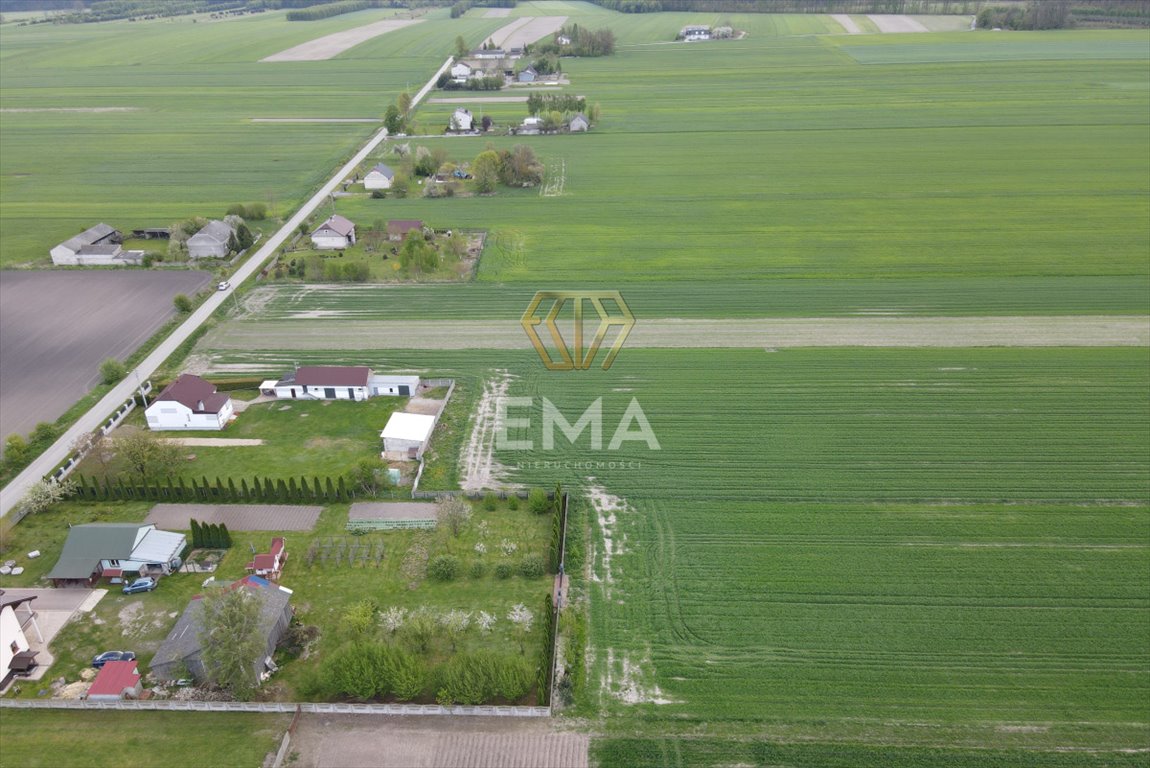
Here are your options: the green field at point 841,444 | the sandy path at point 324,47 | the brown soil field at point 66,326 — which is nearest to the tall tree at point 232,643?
the green field at point 841,444

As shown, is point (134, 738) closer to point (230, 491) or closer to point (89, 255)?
point (230, 491)

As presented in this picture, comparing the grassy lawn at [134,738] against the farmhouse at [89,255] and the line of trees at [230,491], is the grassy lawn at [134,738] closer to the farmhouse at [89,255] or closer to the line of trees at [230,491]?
the line of trees at [230,491]

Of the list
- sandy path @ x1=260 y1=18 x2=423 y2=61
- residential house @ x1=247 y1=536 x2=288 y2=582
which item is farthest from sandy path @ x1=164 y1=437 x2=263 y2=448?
sandy path @ x1=260 y1=18 x2=423 y2=61

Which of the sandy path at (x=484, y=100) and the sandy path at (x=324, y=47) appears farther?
the sandy path at (x=324, y=47)

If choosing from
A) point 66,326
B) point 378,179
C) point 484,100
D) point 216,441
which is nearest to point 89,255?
point 66,326

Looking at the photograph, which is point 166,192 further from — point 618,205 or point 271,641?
point 271,641

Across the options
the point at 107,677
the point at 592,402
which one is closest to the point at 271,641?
the point at 107,677

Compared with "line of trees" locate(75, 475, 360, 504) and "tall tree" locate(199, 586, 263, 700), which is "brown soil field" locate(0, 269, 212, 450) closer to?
"line of trees" locate(75, 475, 360, 504)
